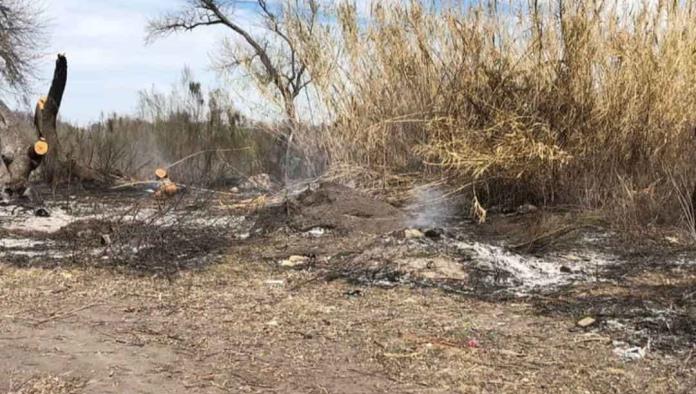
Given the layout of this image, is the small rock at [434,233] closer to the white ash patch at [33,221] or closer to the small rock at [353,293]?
the small rock at [353,293]

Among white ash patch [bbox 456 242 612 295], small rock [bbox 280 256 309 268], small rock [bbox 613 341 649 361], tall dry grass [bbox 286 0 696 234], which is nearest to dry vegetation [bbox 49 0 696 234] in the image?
tall dry grass [bbox 286 0 696 234]

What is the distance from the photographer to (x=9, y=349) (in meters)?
4.24

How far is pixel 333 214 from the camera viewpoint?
8.29 m

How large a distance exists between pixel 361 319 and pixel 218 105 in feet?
47.6

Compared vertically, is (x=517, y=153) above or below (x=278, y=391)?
above

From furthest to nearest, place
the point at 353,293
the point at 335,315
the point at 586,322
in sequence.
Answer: the point at 353,293 → the point at 335,315 → the point at 586,322

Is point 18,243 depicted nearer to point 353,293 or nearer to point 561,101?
point 353,293

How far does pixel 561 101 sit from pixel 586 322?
4.07m

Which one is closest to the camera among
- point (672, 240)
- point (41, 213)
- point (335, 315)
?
point (335, 315)

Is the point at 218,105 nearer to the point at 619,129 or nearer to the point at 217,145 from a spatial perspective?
the point at 217,145

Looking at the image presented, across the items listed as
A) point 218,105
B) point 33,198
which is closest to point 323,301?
point 33,198

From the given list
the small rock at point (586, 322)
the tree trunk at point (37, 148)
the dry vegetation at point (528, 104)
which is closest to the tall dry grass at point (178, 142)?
the tree trunk at point (37, 148)

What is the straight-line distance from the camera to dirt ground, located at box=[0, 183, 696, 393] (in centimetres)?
379

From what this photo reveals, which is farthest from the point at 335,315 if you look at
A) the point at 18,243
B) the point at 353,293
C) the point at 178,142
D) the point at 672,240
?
the point at 178,142
